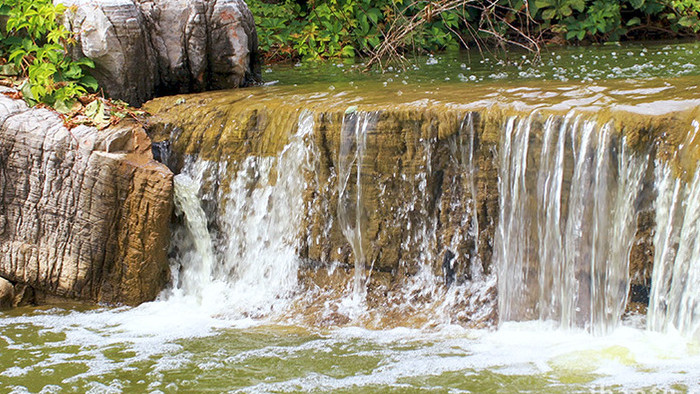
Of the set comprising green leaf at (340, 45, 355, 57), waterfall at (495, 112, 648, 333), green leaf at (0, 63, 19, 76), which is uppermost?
green leaf at (340, 45, 355, 57)

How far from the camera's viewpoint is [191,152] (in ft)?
22.2

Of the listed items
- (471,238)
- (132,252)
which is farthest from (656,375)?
(132,252)

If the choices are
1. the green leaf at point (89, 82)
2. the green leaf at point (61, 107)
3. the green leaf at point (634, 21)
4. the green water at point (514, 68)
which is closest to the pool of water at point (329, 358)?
the green leaf at point (61, 107)

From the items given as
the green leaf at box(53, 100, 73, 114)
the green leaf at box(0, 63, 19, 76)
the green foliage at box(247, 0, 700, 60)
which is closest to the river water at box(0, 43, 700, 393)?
the green leaf at box(53, 100, 73, 114)

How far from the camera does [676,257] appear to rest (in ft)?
16.1

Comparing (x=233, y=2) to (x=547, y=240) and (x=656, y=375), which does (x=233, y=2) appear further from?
(x=656, y=375)

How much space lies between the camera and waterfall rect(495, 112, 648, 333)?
16.9 feet

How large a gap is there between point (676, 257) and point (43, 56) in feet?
17.4

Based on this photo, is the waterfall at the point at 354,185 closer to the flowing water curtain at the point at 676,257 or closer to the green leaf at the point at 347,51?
the flowing water curtain at the point at 676,257

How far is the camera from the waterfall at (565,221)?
5152 mm

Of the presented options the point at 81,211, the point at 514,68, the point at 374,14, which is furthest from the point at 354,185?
the point at 374,14

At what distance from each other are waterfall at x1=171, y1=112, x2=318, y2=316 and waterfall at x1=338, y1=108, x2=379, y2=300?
0.96 feet

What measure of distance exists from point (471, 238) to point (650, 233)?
3.98 feet

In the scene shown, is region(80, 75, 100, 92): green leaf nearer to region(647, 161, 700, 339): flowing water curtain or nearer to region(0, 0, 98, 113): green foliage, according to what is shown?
region(0, 0, 98, 113): green foliage
